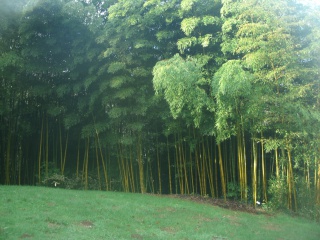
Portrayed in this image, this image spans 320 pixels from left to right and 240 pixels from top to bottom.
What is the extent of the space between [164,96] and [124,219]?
11.3 feet

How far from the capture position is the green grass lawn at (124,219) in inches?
227

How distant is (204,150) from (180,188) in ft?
4.84

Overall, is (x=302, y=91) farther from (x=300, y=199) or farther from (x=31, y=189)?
(x=31, y=189)

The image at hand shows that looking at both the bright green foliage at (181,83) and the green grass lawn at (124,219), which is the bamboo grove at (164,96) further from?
the green grass lawn at (124,219)

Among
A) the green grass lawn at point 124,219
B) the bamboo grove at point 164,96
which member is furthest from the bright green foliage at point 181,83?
the green grass lawn at point 124,219

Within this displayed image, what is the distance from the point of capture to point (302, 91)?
7.75 meters

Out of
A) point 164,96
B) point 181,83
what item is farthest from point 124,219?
point 164,96

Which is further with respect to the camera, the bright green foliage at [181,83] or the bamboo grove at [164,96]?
the bamboo grove at [164,96]

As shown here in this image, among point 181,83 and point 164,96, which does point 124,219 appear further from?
point 164,96

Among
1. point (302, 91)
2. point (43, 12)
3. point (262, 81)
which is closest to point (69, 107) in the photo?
point (43, 12)

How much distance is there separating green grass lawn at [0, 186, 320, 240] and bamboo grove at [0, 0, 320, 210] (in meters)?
1.48

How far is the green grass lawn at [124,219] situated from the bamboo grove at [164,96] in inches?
58.1

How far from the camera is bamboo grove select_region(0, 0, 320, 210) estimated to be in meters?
8.06

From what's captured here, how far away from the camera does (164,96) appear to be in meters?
9.27
